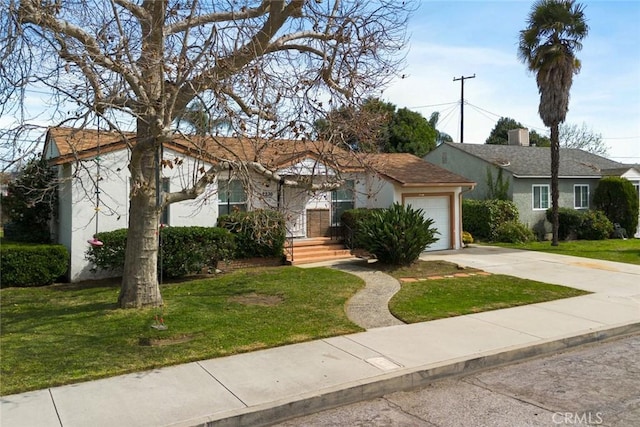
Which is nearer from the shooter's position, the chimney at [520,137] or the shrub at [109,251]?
the shrub at [109,251]

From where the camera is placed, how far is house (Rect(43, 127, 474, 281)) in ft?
28.7

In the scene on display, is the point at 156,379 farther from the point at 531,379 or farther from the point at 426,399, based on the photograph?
the point at 531,379

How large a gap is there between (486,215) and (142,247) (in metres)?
16.9

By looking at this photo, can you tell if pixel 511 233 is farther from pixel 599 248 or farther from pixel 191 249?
pixel 191 249

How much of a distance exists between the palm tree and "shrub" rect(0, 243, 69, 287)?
1792 cm

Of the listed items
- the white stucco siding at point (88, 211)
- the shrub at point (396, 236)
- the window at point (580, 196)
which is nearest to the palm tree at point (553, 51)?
the window at point (580, 196)

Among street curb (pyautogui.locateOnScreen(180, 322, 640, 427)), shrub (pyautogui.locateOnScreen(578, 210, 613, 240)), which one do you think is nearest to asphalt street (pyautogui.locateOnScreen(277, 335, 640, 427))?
street curb (pyautogui.locateOnScreen(180, 322, 640, 427))

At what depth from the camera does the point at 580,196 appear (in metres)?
25.7

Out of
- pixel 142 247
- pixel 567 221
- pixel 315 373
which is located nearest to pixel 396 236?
pixel 142 247

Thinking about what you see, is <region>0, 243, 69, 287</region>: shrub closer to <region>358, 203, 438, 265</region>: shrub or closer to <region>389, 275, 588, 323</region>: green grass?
<region>358, 203, 438, 265</region>: shrub

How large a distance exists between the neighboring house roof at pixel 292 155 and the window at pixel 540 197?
6367mm

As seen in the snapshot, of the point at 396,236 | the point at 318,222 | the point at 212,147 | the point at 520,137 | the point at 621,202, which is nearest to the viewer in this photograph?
the point at 212,147

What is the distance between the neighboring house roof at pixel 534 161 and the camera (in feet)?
79.0

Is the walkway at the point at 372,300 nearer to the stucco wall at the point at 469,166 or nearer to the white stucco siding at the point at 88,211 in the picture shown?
the white stucco siding at the point at 88,211
